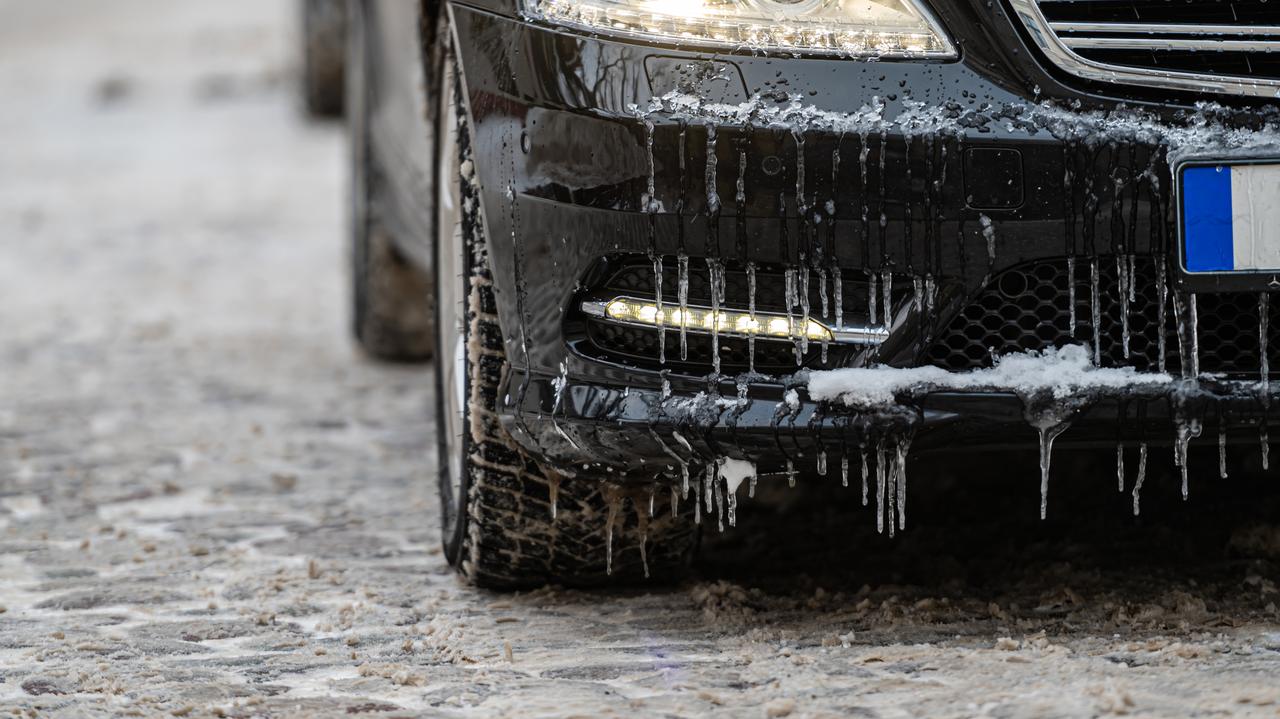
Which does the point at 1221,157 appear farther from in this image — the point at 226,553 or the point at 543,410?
the point at 226,553

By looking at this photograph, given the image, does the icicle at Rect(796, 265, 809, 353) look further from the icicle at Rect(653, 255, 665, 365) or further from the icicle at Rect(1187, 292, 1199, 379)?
the icicle at Rect(1187, 292, 1199, 379)

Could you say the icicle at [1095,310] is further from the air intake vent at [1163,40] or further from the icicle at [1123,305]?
the air intake vent at [1163,40]

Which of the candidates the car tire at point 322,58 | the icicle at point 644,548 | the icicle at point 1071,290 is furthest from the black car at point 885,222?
the car tire at point 322,58

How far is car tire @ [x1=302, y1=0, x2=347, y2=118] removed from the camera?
9.05m

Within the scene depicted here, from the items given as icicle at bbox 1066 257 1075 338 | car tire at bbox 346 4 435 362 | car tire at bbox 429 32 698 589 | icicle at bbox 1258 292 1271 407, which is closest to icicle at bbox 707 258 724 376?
car tire at bbox 429 32 698 589

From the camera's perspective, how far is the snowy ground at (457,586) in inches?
86.6

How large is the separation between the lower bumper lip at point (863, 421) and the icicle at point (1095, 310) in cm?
5

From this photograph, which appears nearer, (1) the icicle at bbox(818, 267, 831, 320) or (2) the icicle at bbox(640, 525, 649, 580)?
(1) the icicle at bbox(818, 267, 831, 320)

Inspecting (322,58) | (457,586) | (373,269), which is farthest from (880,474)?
(322,58)

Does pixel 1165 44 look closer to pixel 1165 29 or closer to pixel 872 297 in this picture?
pixel 1165 29

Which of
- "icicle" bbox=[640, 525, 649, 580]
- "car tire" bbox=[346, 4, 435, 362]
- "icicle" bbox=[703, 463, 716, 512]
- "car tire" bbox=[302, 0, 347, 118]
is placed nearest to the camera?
"icicle" bbox=[703, 463, 716, 512]

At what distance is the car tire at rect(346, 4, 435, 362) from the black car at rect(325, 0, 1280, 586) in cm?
200

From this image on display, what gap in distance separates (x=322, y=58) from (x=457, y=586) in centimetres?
719

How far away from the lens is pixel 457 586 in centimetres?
276
